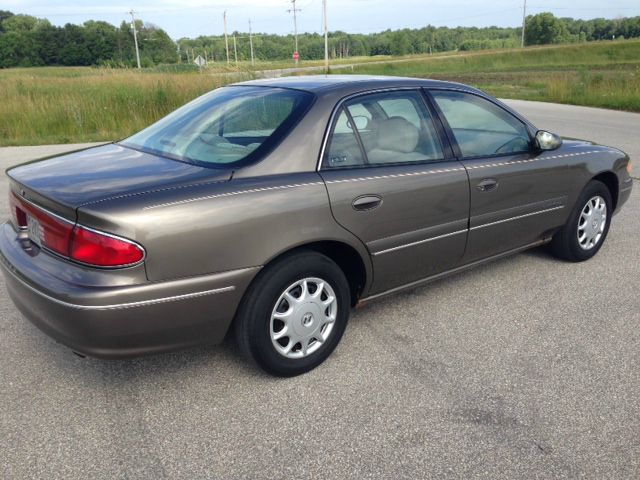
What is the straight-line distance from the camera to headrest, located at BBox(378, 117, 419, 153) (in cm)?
341

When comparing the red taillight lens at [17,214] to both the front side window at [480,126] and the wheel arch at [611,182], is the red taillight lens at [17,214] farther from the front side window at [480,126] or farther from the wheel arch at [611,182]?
the wheel arch at [611,182]

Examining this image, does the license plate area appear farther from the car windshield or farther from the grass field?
the grass field

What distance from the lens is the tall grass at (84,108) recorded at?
12906mm

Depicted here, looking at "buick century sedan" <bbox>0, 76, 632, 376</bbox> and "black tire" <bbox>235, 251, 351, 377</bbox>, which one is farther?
"black tire" <bbox>235, 251, 351, 377</bbox>

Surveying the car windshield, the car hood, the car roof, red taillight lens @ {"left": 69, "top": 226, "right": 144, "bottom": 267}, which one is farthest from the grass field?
red taillight lens @ {"left": 69, "top": 226, "right": 144, "bottom": 267}

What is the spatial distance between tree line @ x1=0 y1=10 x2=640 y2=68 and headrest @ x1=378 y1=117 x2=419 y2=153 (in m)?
78.6

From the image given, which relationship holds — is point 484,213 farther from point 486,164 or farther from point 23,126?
point 23,126

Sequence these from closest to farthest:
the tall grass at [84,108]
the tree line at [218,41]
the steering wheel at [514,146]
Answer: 1. the steering wheel at [514,146]
2. the tall grass at [84,108]
3. the tree line at [218,41]

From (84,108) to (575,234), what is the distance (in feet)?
39.5

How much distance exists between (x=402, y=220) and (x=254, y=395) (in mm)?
1279

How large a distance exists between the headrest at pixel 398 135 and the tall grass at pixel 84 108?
1046cm

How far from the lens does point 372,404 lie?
9.24ft

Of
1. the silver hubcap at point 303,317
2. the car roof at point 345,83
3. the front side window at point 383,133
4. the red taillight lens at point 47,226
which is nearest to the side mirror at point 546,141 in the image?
the car roof at point 345,83

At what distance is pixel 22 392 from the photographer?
289cm
